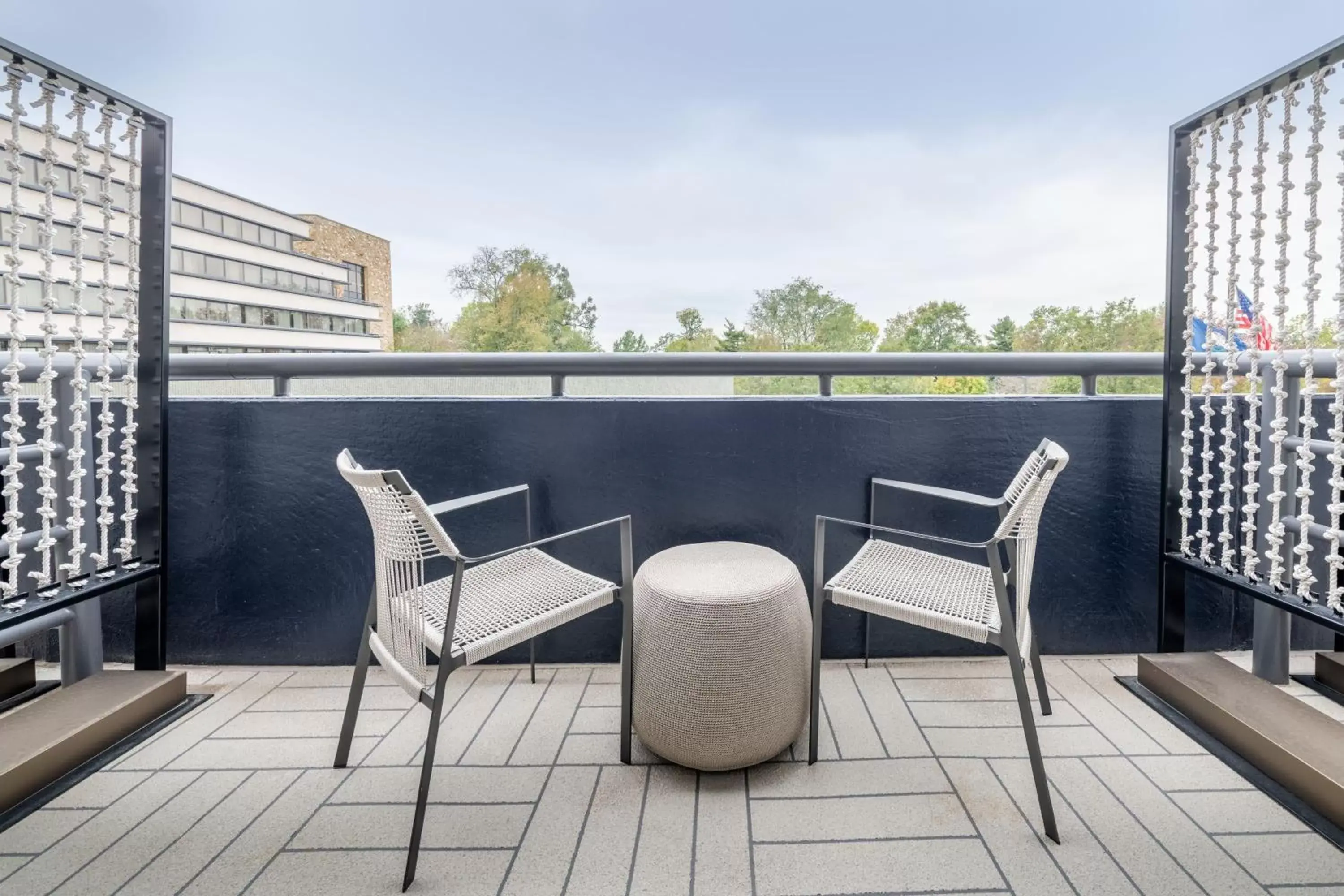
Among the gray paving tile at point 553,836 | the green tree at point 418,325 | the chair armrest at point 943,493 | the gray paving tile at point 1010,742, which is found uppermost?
the green tree at point 418,325

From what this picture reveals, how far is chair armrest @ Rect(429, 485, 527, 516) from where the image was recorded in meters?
1.48

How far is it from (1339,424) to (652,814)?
5.80 ft

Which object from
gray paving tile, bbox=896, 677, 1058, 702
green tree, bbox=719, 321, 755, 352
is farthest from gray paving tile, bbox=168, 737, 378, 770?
green tree, bbox=719, 321, 755, 352

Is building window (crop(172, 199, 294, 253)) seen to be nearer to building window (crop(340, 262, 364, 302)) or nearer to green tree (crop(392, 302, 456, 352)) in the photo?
building window (crop(340, 262, 364, 302))

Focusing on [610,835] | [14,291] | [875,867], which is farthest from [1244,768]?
[14,291]

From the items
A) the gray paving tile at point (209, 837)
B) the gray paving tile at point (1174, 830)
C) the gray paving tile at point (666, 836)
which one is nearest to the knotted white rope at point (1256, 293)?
the gray paving tile at point (1174, 830)

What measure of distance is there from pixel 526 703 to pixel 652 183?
20438 mm

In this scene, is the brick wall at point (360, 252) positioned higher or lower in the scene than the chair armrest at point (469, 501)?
higher

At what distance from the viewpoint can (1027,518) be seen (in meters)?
1.48

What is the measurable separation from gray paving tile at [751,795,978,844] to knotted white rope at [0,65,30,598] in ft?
6.10

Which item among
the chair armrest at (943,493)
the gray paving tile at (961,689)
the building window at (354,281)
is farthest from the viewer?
the building window at (354,281)

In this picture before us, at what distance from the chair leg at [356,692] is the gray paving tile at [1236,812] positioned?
1.84 metres

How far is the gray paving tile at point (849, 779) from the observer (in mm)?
1514

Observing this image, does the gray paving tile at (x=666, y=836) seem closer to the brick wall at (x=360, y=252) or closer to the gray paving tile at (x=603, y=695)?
the gray paving tile at (x=603, y=695)
